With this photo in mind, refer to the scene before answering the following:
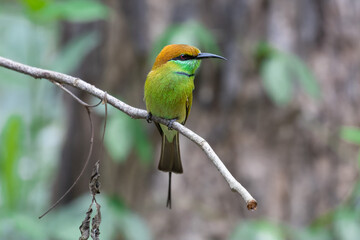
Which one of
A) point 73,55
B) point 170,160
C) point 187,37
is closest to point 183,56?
point 187,37

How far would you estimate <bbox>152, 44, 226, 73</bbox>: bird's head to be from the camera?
2.40 m

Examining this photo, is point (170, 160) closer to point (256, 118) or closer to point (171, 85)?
point (171, 85)

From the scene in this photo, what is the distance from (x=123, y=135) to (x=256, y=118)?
44.5 inches

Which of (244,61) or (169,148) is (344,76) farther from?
(169,148)

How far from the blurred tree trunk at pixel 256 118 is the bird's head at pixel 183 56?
3.53 feet

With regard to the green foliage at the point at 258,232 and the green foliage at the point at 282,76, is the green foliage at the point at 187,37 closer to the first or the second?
the green foliage at the point at 282,76

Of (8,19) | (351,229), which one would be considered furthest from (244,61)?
(8,19)

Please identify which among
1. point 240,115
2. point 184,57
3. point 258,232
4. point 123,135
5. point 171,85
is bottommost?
point 258,232

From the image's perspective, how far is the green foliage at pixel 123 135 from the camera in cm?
284

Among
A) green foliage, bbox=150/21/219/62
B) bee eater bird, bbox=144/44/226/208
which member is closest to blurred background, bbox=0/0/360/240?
green foliage, bbox=150/21/219/62

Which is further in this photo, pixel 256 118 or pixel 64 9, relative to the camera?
pixel 256 118

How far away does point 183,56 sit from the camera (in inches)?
95.6

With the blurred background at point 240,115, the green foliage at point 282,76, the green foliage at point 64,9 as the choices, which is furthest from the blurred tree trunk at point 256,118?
the green foliage at point 64,9

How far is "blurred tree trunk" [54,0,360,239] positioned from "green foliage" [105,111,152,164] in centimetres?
64
